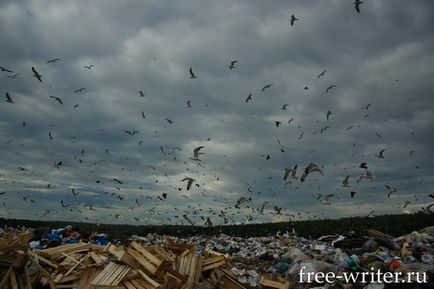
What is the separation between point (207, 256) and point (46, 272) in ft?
10.9

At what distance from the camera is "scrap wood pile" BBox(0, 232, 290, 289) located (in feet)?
23.3

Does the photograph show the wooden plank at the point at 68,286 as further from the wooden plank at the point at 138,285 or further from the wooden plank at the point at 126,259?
the wooden plank at the point at 138,285

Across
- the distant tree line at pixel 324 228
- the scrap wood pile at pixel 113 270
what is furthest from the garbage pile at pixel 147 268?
the distant tree line at pixel 324 228

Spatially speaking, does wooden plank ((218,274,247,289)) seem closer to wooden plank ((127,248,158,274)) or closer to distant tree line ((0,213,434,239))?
wooden plank ((127,248,158,274))

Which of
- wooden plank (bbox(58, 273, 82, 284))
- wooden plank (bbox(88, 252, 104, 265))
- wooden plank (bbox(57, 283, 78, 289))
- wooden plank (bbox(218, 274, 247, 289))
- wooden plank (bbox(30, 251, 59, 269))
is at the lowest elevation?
wooden plank (bbox(57, 283, 78, 289))

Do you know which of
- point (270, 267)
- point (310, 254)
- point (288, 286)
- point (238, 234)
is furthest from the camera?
point (238, 234)

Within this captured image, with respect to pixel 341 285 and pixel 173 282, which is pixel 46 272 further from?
pixel 341 285

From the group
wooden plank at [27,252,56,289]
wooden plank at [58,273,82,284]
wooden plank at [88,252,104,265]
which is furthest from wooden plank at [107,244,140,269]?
wooden plank at [27,252,56,289]

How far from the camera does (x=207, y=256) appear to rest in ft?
29.8

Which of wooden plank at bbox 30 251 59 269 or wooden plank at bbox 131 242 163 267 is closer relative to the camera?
wooden plank at bbox 131 242 163 267

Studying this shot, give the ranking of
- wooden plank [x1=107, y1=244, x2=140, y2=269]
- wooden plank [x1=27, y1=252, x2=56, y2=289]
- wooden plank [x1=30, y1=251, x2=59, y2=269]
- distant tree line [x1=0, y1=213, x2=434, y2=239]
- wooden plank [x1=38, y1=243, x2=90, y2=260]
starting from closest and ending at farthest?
wooden plank [x1=27, y1=252, x2=56, y2=289] → wooden plank [x1=107, y1=244, x2=140, y2=269] → wooden plank [x1=30, y1=251, x2=59, y2=269] → wooden plank [x1=38, y1=243, x2=90, y2=260] → distant tree line [x1=0, y1=213, x2=434, y2=239]

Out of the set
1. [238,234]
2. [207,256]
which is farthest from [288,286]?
[238,234]

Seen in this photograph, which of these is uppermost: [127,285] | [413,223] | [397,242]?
[413,223]

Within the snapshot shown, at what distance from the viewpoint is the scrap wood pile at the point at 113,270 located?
23.3 feet
